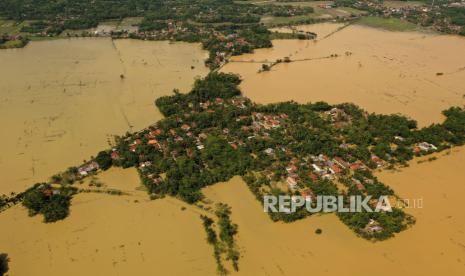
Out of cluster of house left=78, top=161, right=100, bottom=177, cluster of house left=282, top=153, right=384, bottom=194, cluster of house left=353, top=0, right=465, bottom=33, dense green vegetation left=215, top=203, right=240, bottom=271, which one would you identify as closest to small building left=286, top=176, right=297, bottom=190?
cluster of house left=282, top=153, right=384, bottom=194

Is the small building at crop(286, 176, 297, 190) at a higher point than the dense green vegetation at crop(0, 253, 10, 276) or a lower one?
higher

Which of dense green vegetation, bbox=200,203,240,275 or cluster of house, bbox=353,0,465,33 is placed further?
cluster of house, bbox=353,0,465,33

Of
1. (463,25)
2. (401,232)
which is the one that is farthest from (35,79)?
(463,25)

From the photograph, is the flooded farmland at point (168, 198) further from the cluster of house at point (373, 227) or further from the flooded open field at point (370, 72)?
the cluster of house at point (373, 227)

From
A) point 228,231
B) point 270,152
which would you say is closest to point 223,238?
point 228,231

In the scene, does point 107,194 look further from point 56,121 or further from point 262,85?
point 262,85

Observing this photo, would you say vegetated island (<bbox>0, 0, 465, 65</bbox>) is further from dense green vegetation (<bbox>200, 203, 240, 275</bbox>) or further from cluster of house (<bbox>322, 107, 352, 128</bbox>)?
dense green vegetation (<bbox>200, 203, 240, 275</bbox>)

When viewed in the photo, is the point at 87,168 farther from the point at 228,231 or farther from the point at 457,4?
the point at 457,4
